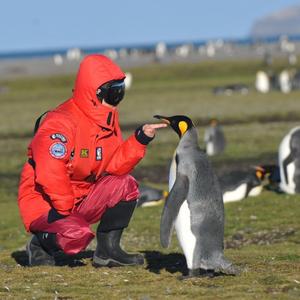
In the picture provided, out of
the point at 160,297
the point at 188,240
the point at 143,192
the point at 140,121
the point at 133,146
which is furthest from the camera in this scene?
the point at 140,121

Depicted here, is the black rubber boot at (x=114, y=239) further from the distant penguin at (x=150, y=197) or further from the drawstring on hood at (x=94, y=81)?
the distant penguin at (x=150, y=197)

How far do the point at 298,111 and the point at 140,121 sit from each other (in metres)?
4.75

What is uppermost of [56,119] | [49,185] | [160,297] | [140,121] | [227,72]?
[227,72]

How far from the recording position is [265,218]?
11.2 meters

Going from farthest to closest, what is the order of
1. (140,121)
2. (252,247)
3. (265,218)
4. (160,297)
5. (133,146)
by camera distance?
(140,121) → (265,218) → (252,247) → (133,146) → (160,297)

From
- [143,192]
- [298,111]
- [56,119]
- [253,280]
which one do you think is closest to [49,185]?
[56,119]

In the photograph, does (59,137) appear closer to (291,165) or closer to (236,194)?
(236,194)

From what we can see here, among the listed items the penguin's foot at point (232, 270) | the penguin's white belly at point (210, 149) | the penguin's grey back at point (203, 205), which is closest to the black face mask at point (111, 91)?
the penguin's grey back at point (203, 205)

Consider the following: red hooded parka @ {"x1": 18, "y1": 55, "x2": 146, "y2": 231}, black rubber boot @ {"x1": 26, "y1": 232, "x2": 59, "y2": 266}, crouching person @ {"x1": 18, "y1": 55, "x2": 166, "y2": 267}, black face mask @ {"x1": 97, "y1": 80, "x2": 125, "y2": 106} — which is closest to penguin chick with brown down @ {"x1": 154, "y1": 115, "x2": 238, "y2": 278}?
crouching person @ {"x1": 18, "y1": 55, "x2": 166, "y2": 267}

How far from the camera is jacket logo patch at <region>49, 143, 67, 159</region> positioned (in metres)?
6.96

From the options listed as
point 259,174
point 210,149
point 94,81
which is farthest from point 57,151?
point 210,149

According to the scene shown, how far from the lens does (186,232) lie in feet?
22.4

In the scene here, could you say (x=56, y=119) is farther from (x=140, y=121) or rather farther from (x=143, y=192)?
(x=140, y=121)

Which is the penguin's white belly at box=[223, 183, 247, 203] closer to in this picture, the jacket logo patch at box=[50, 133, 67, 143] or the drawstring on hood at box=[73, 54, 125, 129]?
the drawstring on hood at box=[73, 54, 125, 129]
